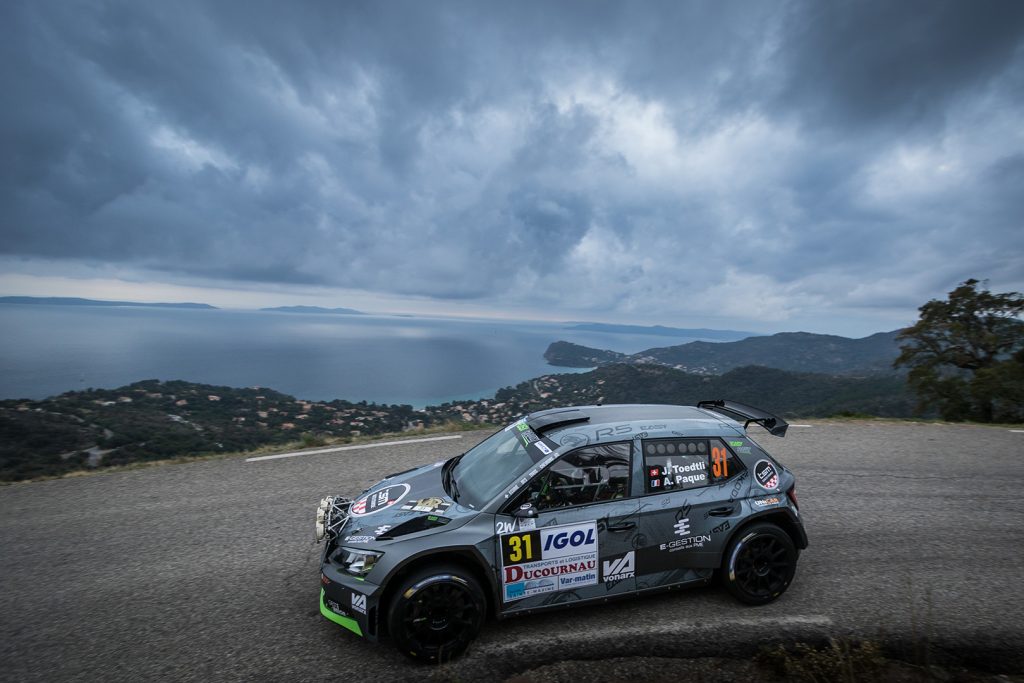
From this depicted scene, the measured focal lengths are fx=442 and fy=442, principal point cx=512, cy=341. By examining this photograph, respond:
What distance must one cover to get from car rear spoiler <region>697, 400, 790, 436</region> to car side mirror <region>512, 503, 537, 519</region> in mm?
2235

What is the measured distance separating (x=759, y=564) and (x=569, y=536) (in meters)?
1.76

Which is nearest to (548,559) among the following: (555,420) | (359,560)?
(555,420)

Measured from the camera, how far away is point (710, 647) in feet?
10.9

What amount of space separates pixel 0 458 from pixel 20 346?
178748mm

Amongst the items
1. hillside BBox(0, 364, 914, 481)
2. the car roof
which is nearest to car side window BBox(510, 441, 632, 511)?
the car roof

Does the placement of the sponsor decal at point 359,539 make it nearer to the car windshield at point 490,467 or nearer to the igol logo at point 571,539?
the car windshield at point 490,467

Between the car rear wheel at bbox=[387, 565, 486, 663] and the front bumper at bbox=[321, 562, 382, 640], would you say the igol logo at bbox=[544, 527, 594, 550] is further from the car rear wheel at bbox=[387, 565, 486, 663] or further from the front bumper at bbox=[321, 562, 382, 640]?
the front bumper at bbox=[321, 562, 382, 640]

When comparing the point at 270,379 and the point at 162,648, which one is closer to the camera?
the point at 162,648

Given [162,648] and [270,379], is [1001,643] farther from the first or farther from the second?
[270,379]

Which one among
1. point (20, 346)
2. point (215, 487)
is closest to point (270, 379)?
point (20, 346)

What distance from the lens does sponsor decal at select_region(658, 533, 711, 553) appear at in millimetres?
3553

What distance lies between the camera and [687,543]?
360cm

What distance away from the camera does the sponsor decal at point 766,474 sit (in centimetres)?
392

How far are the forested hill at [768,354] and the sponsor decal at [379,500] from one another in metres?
148
